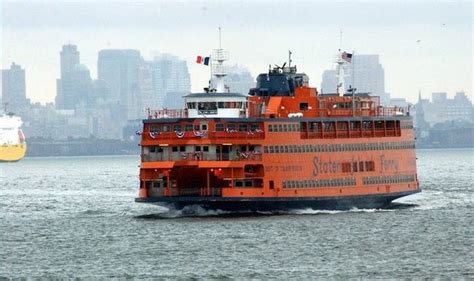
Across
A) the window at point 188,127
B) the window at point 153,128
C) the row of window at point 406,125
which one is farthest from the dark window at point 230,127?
the row of window at point 406,125

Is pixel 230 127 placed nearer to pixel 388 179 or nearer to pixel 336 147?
pixel 336 147

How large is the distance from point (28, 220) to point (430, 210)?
77.5 ft

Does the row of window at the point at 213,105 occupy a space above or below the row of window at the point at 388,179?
above

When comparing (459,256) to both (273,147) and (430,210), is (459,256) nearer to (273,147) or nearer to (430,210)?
(273,147)

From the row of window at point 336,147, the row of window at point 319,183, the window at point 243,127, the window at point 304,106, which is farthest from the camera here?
the window at point 304,106

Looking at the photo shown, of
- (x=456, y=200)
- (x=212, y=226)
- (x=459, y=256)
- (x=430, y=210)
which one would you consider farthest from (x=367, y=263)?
(x=456, y=200)

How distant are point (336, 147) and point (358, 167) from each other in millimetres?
2545

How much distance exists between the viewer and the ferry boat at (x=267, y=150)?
88562 mm

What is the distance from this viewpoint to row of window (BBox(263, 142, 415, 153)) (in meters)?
90.1

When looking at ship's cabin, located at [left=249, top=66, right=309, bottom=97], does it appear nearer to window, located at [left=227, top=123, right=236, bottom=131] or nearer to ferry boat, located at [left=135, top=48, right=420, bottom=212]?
ferry boat, located at [left=135, top=48, right=420, bottom=212]

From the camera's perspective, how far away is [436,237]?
263 ft

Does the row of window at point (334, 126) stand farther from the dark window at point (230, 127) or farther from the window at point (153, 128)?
the window at point (153, 128)

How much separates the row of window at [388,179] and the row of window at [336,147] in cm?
174

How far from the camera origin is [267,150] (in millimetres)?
89438
